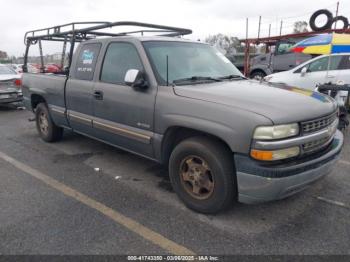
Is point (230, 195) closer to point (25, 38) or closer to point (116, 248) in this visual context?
point (116, 248)

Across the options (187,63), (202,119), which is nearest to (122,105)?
(187,63)

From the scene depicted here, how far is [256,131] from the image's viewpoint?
2.67 metres

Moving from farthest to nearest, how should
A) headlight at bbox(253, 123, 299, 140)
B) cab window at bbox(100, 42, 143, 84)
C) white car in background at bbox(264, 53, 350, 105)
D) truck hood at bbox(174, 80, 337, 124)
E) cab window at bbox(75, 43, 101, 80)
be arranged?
white car in background at bbox(264, 53, 350, 105)
cab window at bbox(75, 43, 101, 80)
cab window at bbox(100, 42, 143, 84)
truck hood at bbox(174, 80, 337, 124)
headlight at bbox(253, 123, 299, 140)

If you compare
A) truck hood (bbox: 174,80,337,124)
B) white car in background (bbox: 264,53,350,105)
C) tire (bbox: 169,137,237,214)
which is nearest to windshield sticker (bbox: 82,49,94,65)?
truck hood (bbox: 174,80,337,124)

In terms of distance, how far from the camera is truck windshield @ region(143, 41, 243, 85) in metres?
Answer: 3.67

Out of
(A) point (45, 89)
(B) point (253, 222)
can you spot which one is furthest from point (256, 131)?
(A) point (45, 89)

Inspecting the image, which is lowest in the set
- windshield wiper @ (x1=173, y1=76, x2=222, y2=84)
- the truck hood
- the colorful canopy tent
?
the truck hood

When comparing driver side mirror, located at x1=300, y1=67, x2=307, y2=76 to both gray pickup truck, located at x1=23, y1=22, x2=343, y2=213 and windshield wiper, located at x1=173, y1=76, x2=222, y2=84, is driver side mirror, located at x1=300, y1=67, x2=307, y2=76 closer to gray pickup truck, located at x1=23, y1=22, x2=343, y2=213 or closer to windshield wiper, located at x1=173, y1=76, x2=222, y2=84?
gray pickup truck, located at x1=23, y1=22, x2=343, y2=213

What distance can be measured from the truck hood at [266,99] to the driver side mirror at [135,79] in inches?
16.0

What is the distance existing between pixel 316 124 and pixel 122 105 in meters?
2.19

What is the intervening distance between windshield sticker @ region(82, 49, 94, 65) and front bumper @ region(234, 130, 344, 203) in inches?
107

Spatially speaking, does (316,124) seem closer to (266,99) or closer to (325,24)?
(266,99)

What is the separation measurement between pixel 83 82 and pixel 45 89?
1.33 meters

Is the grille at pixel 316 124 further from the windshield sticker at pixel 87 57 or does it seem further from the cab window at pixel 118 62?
the windshield sticker at pixel 87 57
